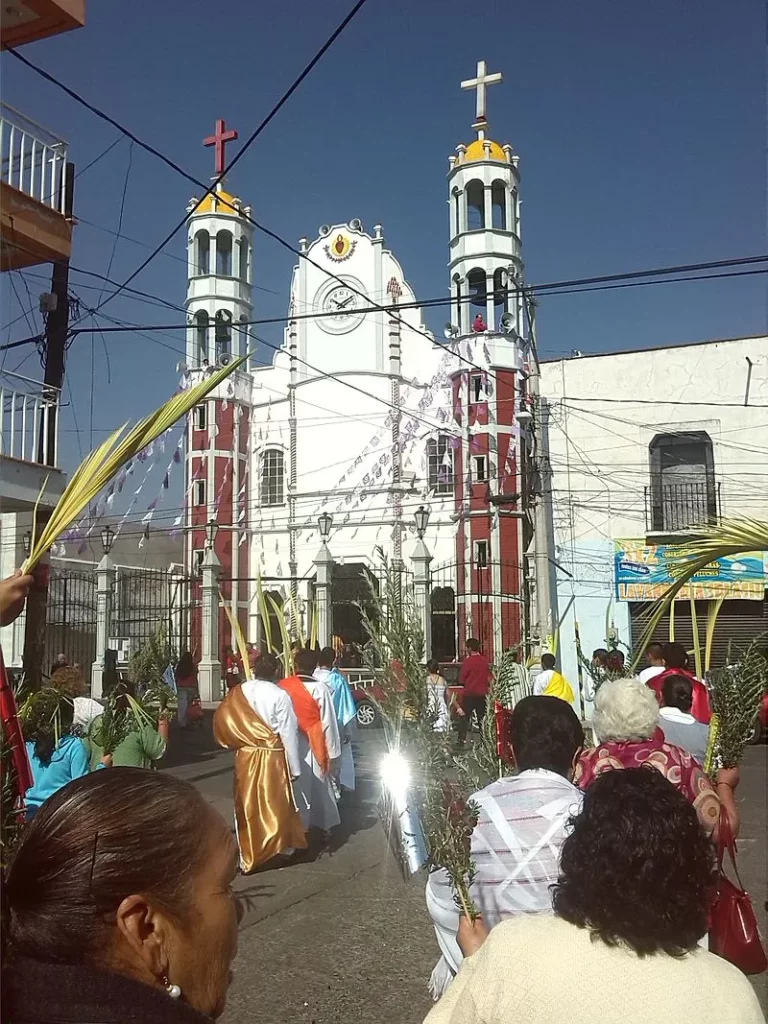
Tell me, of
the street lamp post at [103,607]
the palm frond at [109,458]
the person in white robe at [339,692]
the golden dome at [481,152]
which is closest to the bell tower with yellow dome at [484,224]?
the golden dome at [481,152]

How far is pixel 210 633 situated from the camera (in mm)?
21938

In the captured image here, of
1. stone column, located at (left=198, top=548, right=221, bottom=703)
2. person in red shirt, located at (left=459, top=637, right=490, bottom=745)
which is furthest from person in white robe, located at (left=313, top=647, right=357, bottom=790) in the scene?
stone column, located at (left=198, top=548, right=221, bottom=703)

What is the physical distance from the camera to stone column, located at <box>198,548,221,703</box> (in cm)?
2178

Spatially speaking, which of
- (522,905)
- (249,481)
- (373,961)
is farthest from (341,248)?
(522,905)

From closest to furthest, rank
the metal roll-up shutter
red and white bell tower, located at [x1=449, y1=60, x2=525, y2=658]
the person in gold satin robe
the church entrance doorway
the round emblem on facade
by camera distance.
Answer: the person in gold satin robe → the metal roll-up shutter → the church entrance doorway → red and white bell tower, located at [x1=449, y1=60, x2=525, y2=658] → the round emblem on facade

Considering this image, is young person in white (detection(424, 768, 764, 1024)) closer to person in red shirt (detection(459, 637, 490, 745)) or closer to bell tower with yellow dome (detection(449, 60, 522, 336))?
person in red shirt (detection(459, 637, 490, 745))

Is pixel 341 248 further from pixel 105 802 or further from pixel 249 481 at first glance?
pixel 105 802

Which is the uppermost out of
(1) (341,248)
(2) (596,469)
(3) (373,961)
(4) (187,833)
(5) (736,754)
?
(1) (341,248)

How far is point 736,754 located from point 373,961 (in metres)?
2.34

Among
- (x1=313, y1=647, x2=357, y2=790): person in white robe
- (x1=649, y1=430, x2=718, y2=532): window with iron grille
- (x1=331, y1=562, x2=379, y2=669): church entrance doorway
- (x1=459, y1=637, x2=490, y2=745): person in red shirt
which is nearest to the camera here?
(x1=313, y1=647, x2=357, y2=790): person in white robe

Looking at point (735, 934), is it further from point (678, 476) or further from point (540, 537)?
point (678, 476)

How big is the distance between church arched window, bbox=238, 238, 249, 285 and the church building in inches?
2.5

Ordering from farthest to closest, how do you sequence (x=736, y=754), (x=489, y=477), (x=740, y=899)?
(x=489, y=477), (x=736, y=754), (x=740, y=899)

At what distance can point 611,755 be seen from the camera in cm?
323
